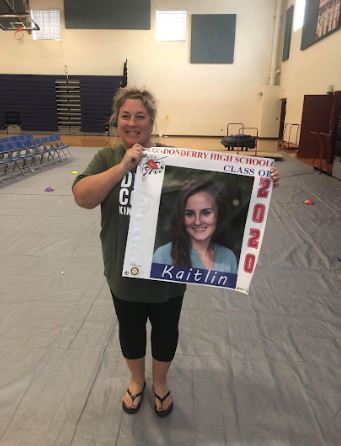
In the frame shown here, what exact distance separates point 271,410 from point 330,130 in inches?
335

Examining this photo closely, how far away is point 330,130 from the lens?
29.3 ft

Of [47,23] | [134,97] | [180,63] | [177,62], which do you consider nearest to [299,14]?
[180,63]

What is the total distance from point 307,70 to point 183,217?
12544 millimetres

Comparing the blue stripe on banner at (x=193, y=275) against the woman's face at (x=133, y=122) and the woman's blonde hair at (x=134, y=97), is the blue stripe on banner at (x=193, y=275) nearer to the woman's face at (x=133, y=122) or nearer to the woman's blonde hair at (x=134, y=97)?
the woman's face at (x=133, y=122)

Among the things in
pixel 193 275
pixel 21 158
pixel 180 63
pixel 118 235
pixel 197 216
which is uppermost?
pixel 180 63

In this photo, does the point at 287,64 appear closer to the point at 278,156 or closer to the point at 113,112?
the point at 278,156

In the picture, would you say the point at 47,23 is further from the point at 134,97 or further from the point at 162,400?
the point at 162,400

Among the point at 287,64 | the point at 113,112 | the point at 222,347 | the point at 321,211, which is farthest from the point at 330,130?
the point at 113,112

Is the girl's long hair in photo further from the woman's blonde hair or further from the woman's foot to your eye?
the woman's foot

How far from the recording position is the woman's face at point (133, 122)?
1445 millimetres

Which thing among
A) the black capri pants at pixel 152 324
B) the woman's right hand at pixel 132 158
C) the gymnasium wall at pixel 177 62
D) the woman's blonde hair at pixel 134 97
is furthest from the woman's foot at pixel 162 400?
the gymnasium wall at pixel 177 62

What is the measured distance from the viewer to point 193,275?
1.50 m

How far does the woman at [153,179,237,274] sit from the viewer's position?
1.44 meters

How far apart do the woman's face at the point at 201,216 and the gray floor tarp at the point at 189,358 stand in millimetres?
974
